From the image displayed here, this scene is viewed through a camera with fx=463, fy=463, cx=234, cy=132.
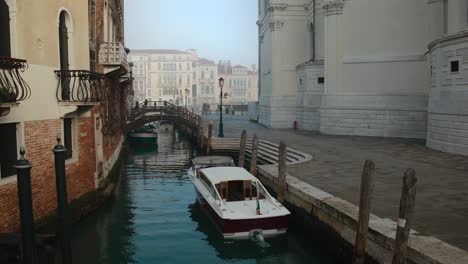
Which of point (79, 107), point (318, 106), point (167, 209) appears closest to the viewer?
point (79, 107)

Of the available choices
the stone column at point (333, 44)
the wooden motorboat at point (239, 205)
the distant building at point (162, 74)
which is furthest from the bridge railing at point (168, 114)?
the distant building at point (162, 74)

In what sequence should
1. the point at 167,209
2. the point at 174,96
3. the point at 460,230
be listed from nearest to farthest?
the point at 460,230 < the point at 167,209 < the point at 174,96

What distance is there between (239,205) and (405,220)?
6.46 meters

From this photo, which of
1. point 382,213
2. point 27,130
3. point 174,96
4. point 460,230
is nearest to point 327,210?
point 382,213

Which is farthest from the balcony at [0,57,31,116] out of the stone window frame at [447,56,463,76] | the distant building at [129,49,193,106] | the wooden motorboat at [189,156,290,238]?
the distant building at [129,49,193,106]

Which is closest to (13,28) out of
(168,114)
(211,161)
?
(211,161)

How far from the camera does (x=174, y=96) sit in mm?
130000

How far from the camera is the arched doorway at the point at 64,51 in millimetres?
12820

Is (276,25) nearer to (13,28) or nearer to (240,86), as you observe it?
(13,28)

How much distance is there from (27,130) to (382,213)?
8.42 m

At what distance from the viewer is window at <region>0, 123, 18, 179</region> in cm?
1009

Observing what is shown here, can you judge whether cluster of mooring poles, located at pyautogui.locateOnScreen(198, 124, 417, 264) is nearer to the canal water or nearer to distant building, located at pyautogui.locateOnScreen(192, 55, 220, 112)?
the canal water

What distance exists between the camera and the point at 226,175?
581 inches

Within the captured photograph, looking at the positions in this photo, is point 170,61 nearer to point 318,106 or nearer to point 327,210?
point 318,106
